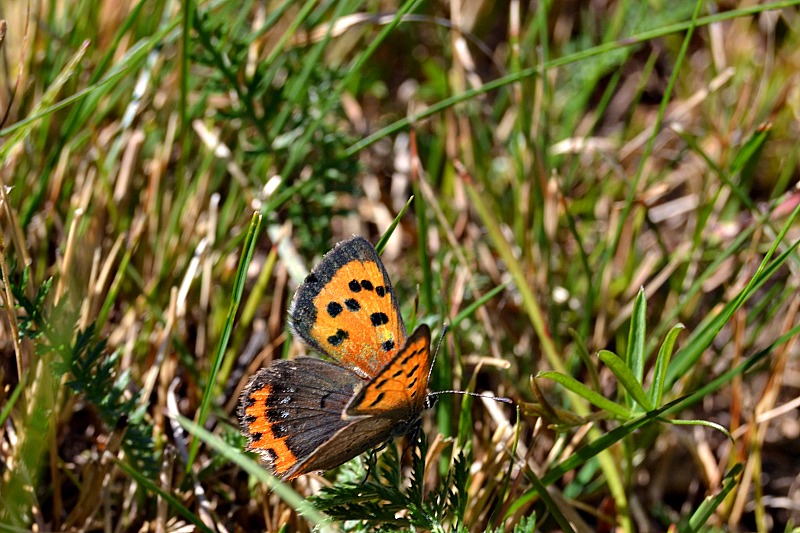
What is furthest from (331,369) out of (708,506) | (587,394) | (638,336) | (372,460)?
(708,506)

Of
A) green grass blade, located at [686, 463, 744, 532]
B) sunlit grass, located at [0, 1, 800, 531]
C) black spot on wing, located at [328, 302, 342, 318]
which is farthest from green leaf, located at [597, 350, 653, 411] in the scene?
black spot on wing, located at [328, 302, 342, 318]

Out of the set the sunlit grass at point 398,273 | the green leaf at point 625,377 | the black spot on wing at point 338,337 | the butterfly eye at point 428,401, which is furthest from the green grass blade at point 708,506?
the black spot on wing at point 338,337

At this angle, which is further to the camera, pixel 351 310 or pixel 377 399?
pixel 351 310

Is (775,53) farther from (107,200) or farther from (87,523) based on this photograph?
(87,523)

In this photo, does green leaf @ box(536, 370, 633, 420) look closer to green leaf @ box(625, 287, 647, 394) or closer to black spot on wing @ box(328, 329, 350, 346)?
green leaf @ box(625, 287, 647, 394)

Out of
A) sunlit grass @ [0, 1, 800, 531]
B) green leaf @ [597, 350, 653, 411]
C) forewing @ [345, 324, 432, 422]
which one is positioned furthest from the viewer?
sunlit grass @ [0, 1, 800, 531]

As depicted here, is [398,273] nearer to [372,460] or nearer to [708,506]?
[372,460]

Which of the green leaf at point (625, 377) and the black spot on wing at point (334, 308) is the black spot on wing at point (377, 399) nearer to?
the black spot on wing at point (334, 308)

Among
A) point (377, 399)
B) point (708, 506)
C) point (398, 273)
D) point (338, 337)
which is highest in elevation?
point (398, 273)
